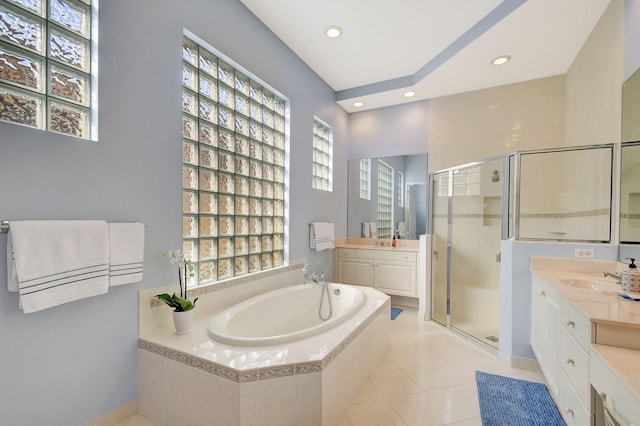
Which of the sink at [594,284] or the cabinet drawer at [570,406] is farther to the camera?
the sink at [594,284]

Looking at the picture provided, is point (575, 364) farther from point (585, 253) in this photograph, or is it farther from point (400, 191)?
point (400, 191)

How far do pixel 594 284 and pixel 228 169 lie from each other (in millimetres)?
2689

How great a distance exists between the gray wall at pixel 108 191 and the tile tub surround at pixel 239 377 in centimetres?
14

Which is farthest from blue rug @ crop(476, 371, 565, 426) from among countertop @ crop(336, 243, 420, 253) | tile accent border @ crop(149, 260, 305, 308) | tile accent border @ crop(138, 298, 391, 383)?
tile accent border @ crop(149, 260, 305, 308)

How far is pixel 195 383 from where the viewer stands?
1.49m

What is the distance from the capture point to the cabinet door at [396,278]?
362 cm

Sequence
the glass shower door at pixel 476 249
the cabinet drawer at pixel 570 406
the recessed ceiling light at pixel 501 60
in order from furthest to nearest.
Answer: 1. the glass shower door at pixel 476 249
2. the recessed ceiling light at pixel 501 60
3. the cabinet drawer at pixel 570 406

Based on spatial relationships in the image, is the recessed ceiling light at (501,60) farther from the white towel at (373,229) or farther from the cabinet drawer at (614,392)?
the cabinet drawer at (614,392)

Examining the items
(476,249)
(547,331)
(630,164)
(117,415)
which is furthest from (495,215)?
(117,415)

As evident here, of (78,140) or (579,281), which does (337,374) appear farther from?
(78,140)

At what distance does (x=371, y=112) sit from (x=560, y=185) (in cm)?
247

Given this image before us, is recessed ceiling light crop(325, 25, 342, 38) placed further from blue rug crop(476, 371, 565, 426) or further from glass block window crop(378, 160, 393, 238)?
blue rug crop(476, 371, 565, 426)

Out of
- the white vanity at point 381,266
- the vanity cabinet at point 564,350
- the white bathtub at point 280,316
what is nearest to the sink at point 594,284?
the vanity cabinet at point 564,350

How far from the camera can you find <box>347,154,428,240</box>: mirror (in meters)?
3.80
